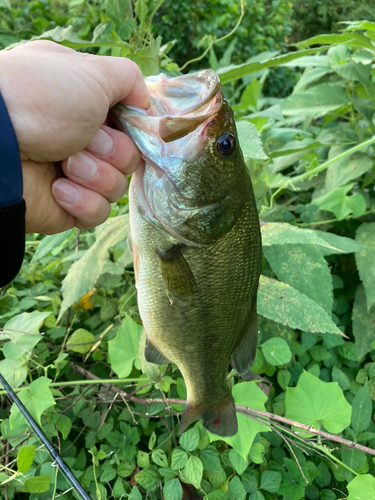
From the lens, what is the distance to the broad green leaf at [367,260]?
1.46 m

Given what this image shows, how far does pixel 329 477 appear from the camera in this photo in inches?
52.0

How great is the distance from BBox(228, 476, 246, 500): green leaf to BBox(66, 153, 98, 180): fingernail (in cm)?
105

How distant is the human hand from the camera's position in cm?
68

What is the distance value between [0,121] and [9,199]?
0.46 feet

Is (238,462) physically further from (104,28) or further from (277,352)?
(104,28)

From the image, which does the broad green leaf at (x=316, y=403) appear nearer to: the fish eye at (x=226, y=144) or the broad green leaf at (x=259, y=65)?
the fish eye at (x=226, y=144)

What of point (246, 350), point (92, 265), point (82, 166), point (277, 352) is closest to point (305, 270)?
point (277, 352)

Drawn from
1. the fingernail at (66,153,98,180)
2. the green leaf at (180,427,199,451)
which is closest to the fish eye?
the fingernail at (66,153,98,180)

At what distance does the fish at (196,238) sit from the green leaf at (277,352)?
19cm

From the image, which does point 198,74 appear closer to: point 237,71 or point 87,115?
point 87,115

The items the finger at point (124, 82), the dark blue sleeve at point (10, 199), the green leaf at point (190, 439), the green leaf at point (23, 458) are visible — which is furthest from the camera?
the green leaf at point (190, 439)

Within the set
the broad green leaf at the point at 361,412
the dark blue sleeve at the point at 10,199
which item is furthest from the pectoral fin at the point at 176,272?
the broad green leaf at the point at 361,412

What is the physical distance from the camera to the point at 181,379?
126cm

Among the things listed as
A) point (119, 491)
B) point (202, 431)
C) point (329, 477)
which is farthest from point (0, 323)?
point (329, 477)
